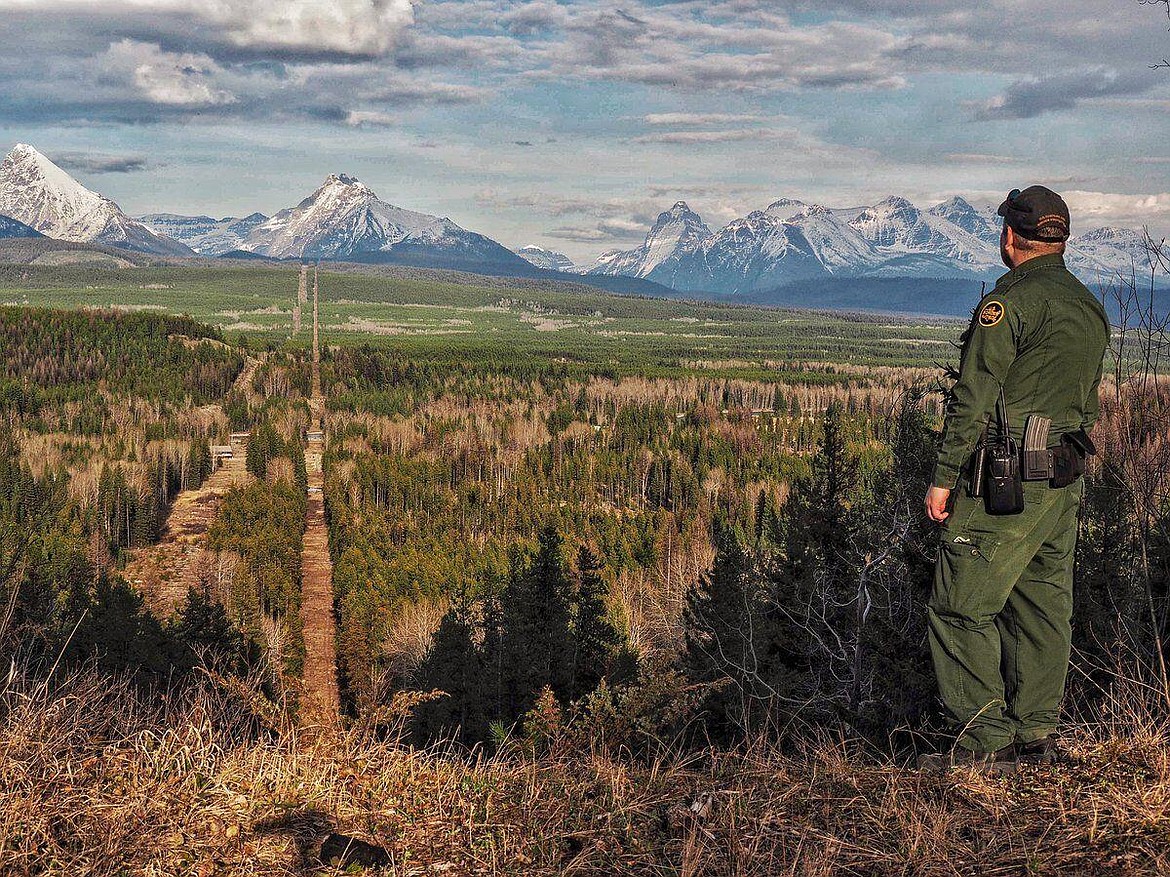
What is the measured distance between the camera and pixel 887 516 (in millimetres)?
13141

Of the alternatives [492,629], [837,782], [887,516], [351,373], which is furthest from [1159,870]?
[351,373]

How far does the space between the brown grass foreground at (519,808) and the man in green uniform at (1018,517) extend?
0.46 metres

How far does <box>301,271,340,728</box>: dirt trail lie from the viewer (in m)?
5.64

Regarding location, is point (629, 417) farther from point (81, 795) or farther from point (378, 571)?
point (81, 795)

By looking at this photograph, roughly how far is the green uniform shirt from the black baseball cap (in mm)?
146

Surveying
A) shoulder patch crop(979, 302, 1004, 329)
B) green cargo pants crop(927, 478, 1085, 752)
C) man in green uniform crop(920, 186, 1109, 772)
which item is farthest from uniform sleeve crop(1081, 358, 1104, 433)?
shoulder patch crop(979, 302, 1004, 329)

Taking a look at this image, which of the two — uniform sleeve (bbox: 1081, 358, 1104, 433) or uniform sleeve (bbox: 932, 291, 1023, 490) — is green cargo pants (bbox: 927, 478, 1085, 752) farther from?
uniform sleeve (bbox: 1081, 358, 1104, 433)

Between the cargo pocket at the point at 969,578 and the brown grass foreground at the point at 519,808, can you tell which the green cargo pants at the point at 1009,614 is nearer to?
the cargo pocket at the point at 969,578

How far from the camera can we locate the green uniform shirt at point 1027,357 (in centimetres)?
574

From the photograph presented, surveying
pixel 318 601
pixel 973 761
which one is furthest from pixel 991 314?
pixel 318 601

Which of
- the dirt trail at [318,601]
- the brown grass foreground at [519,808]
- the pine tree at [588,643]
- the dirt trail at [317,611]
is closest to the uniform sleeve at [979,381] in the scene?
the brown grass foreground at [519,808]

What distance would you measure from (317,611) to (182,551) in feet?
66.1

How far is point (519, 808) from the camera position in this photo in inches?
193

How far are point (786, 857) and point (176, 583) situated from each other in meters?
59.4
